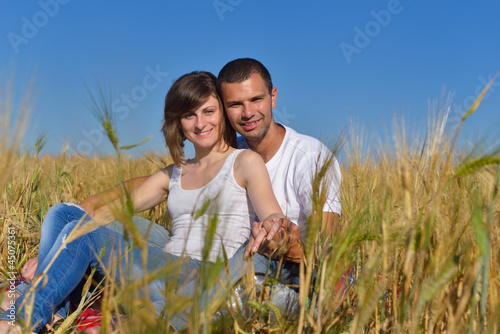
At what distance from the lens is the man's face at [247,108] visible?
87.7 inches

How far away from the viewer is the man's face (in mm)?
2227

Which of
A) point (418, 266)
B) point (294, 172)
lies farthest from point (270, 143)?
point (418, 266)

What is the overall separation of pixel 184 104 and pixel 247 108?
0.34 m

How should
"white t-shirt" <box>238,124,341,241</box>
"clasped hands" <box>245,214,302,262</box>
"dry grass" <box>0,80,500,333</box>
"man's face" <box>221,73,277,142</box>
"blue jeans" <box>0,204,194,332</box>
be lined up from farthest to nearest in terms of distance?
"man's face" <box>221,73,277,142</box> < "white t-shirt" <box>238,124,341,241</box> < "blue jeans" <box>0,204,194,332</box> < "clasped hands" <box>245,214,302,262</box> < "dry grass" <box>0,80,500,333</box>

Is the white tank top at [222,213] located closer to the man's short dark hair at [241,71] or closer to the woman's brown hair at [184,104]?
the woman's brown hair at [184,104]

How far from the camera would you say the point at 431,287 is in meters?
0.89

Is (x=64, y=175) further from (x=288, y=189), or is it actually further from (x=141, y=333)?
(x=141, y=333)

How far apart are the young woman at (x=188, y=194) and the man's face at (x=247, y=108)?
8 centimetres

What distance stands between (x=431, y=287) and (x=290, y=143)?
4.70 ft

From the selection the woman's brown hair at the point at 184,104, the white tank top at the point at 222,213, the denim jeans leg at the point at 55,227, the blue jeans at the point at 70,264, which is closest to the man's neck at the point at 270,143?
the woman's brown hair at the point at 184,104

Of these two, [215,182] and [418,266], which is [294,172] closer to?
[215,182]

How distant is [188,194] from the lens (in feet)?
6.96

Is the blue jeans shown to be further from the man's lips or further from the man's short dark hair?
the man's short dark hair

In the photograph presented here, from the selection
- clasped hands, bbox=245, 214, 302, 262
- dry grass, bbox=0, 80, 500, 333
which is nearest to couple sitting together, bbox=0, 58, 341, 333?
clasped hands, bbox=245, 214, 302, 262
